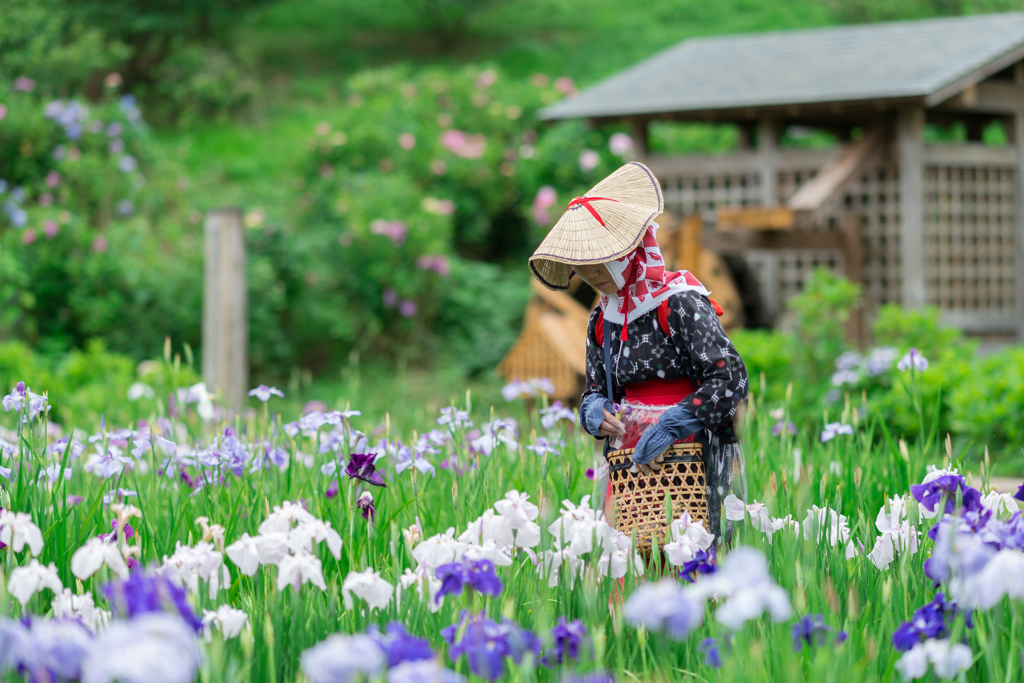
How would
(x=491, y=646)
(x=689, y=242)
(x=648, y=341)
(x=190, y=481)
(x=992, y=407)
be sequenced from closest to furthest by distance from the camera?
(x=491, y=646), (x=648, y=341), (x=190, y=481), (x=992, y=407), (x=689, y=242)

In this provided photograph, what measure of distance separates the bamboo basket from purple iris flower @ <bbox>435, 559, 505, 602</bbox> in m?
0.74

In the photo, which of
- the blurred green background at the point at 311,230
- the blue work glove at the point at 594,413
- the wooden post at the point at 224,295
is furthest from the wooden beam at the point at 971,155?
the blue work glove at the point at 594,413

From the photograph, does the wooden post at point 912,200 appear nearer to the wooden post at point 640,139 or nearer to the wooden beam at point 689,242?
the wooden beam at point 689,242

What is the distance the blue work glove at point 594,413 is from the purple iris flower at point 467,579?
0.81m

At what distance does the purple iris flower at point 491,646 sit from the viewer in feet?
4.75

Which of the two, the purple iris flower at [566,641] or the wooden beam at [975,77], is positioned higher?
the wooden beam at [975,77]

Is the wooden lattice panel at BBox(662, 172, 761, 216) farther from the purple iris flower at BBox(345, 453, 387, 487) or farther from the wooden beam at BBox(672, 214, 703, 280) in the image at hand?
the purple iris flower at BBox(345, 453, 387, 487)

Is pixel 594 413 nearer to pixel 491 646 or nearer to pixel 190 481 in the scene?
pixel 491 646

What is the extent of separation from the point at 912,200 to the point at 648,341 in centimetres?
660

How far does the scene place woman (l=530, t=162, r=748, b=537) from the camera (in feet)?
7.80

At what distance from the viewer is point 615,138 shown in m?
10.4

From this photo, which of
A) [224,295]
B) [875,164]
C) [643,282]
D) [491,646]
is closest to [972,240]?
[875,164]

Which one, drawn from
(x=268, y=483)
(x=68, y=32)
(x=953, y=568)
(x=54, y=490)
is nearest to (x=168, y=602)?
(x=54, y=490)

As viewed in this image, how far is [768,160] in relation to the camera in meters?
9.12
